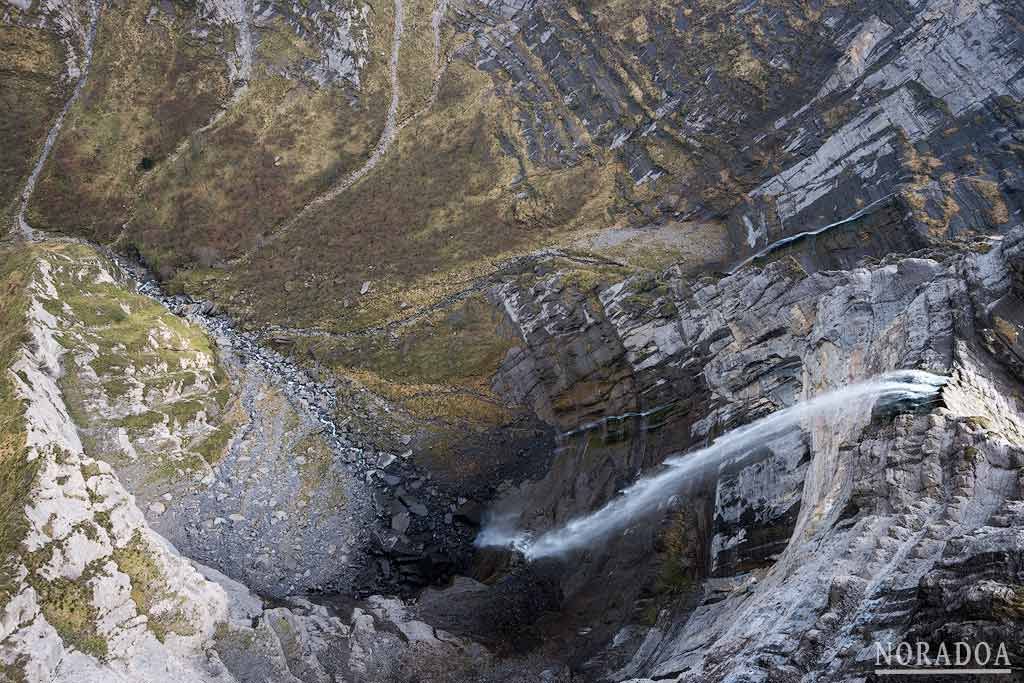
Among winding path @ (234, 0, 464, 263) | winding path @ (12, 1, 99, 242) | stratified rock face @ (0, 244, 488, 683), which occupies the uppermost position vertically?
winding path @ (12, 1, 99, 242)

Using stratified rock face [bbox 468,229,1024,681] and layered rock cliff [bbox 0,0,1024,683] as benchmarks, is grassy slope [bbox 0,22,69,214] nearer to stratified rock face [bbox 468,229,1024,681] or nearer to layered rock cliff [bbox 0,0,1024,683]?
layered rock cliff [bbox 0,0,1024,683]

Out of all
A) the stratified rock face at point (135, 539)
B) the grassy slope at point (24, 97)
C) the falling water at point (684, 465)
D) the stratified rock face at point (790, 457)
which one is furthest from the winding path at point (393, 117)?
the falling water at point (684, 465)

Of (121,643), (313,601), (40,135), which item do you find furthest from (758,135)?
(40,135)

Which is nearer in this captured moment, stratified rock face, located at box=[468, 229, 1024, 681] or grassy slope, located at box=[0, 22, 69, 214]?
stratified rock face, located at box=[468, 229, 1024, 681]

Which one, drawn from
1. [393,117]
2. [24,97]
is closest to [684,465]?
[393,117]

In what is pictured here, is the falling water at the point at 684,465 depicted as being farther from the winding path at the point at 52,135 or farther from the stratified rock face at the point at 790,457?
the winding path at the point at 52,135

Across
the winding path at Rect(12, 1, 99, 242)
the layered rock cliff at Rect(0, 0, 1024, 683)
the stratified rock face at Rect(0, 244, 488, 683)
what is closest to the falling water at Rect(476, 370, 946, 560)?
the layered rock cliff at Rect(0, 0, 1024, 683)
